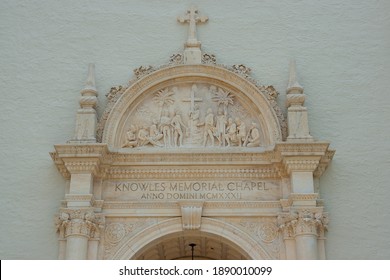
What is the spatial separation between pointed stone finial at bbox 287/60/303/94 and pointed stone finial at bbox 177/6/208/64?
1.88m

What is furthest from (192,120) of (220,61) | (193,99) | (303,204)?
(303,204)

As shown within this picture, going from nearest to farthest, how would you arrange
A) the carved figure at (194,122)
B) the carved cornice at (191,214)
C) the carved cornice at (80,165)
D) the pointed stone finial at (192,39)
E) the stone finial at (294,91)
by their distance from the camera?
the carved cornice at (191,214), the carved cornice at (80,165), the stone finial at (294,91), the carved figure at (194,122), the pointed stone finial at (192,39)

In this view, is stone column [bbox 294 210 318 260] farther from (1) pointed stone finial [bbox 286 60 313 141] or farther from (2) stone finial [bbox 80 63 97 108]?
(2) stone finial [bbox 80 63 97 108]

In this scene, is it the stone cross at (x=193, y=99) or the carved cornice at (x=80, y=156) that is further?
the stone cross at (x=193, y=99)

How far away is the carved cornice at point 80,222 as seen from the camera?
12.0 metres

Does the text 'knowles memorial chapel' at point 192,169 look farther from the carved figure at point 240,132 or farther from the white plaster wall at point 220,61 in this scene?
the white plaster wall at point 220,61

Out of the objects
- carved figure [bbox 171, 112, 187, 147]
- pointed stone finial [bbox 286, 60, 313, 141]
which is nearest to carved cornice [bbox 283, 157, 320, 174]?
pointed stone finial [bbox 286, 60, 313, 141]

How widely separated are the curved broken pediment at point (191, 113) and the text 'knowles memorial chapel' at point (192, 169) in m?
0.02

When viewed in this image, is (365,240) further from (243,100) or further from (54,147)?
(54,147)

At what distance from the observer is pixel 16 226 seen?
500 inches

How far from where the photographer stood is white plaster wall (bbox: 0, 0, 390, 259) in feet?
41.7

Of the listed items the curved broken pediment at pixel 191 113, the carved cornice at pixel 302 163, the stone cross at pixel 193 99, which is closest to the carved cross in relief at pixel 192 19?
the curved broken pediment at pixel 191 113

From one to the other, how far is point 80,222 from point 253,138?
370cm

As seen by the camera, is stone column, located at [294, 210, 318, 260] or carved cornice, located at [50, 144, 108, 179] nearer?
stone column, located at [294, 210, 318, 260]
